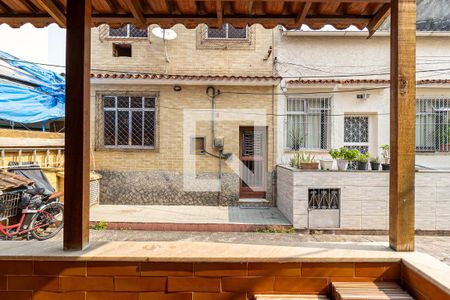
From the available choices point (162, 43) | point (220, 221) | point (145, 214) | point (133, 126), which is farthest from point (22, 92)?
point (220, 221)

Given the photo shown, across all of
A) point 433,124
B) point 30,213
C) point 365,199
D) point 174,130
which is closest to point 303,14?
point 365,199

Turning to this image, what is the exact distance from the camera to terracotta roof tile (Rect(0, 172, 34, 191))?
5.78m

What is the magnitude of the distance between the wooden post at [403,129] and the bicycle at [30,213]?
256 inches

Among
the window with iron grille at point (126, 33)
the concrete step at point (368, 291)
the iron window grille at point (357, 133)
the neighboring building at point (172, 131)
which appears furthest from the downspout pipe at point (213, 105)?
→ the concrete step at point (368, 291)

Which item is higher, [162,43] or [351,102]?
[162,43]

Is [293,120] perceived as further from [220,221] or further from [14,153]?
[14,153]

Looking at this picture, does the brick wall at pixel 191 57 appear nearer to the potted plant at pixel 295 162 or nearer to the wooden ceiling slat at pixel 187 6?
the potted plant at pixel 295 162

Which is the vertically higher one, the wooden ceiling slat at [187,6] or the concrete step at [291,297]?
the wooden ceiling slat at [187,6]

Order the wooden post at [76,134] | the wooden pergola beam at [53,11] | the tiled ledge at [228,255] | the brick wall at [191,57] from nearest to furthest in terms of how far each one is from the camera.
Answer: the tiled ledge at [228,255], the wooden post at [76,134], the wooden pergola beam at [53,11], the brick wall at [191,57]

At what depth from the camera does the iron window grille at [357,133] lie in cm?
927

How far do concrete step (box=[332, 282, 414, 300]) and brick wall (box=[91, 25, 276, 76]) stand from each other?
8.12m

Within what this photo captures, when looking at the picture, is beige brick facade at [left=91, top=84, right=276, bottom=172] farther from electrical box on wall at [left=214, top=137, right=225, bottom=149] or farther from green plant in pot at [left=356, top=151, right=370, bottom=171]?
green plant in pot at [left=356, top=151, right=370, bottom=171]

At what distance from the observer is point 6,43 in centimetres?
1038

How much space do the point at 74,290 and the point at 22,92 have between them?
836cm
